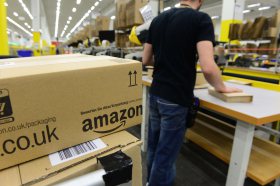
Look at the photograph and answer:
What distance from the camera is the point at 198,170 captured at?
1689 millimetres

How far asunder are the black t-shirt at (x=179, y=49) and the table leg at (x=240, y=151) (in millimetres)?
288

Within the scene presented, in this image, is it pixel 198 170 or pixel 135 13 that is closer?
pixel 198 170

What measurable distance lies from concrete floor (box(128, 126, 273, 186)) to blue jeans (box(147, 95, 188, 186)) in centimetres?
39

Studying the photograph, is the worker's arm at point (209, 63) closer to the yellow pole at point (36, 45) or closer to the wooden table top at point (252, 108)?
the wooden table top at point (252, 108)

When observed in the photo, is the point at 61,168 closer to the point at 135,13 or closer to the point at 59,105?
the point at 59,105

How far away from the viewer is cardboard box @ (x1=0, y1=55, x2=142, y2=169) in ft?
1.33

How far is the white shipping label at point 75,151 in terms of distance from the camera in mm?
446

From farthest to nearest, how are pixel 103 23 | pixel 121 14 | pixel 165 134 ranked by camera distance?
pixel 103 23
pixel 121 14
pixel 165 134

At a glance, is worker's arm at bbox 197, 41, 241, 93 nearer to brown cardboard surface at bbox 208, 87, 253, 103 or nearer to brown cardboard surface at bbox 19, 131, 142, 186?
brown cardboard surface at bbox 208, 87, 253, 103

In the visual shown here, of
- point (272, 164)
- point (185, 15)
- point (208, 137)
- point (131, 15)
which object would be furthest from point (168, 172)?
point (131, 15)

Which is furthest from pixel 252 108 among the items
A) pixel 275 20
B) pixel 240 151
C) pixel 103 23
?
pixel 103 23

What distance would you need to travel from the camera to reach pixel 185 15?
38.4 inches

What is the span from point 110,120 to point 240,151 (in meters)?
0.71

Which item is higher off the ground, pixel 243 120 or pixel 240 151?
pixel 243 120
